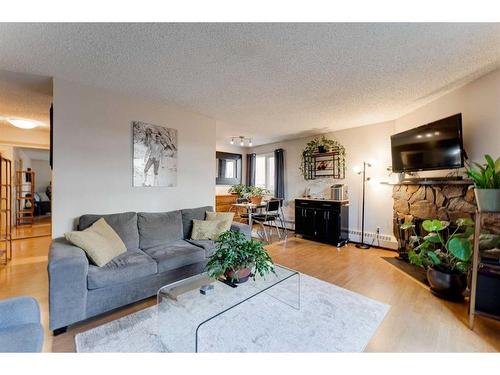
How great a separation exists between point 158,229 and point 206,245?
25.8 inches

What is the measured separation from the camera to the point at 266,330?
1.70 meters

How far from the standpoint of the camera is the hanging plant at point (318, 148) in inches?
179

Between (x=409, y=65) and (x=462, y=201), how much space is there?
5.43ft

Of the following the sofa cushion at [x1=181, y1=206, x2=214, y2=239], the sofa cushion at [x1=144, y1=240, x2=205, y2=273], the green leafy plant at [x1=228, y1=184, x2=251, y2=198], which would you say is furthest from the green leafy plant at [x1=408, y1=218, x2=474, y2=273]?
the green leafy plant at [x1=228, y1=184, x2=251, y2=198]

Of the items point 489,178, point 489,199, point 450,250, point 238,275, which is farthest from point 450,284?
point 238,275

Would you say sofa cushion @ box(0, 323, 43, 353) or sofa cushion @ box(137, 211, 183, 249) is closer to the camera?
sofa cushion @ box(0, 323, 43, 353)

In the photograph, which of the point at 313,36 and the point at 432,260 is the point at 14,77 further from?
the point at 432,260

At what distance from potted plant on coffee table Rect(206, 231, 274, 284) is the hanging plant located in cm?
349

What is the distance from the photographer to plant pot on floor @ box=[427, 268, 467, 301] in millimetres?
2117

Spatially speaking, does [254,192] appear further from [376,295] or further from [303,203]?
[376,295]

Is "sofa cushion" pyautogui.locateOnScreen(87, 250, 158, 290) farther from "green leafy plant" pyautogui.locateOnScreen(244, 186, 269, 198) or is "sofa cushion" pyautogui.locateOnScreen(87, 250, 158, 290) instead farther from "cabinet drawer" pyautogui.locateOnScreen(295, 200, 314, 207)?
"green leafy plant" pyautogui.locateOnScreen(244, 186, 269, 198)


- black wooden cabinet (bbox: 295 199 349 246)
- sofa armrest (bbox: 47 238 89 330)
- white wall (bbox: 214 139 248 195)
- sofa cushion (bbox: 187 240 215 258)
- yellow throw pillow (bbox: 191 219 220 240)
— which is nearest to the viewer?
sofa armrest (bbox: 47 238 89 330)

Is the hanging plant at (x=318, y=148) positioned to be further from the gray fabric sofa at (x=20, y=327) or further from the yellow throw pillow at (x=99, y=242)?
the gray fabric sofa at (x=20, y=327)

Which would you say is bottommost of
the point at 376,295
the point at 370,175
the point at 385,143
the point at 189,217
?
the point at 376,295
